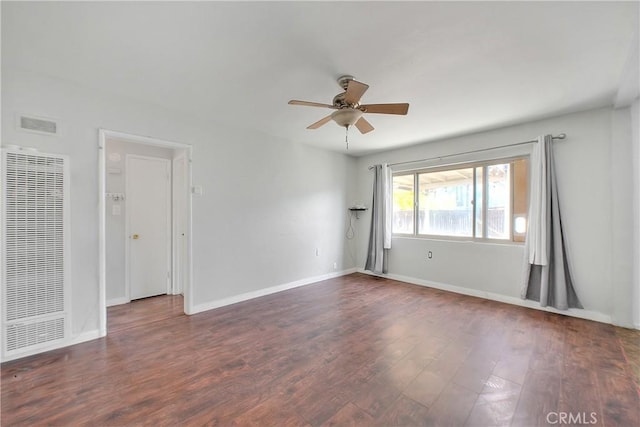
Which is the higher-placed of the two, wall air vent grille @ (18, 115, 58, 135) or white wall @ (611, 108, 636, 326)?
wall air vent grille @ (18, 115, 58, 135)

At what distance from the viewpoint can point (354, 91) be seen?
82.7 inches

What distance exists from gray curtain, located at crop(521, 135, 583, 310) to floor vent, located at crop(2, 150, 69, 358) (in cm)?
531

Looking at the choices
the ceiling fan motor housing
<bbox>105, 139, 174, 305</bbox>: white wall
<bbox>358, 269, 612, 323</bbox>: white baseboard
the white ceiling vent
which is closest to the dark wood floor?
<bbox>358, 269, 612, 323</bbox>: white baseboard

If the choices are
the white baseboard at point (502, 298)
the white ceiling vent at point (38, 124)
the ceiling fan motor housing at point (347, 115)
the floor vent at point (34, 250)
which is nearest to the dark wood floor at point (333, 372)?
the white baseboard at point (502, 298)

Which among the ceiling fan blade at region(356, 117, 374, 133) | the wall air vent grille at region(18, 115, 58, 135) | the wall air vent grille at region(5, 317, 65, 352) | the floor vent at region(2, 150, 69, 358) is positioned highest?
the ceiling fan blade at region(356, 117, 374, 133)

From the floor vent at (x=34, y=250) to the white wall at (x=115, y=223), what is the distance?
1319mm

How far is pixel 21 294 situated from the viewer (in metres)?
2.25

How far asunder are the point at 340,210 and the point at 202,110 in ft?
10.4

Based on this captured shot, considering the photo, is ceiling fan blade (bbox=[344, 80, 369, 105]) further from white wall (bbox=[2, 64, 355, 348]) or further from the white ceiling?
white wall (bbox=[2, 64, 355, 348])

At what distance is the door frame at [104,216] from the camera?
2691mm

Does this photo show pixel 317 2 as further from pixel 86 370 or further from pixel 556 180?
pixel 556 180

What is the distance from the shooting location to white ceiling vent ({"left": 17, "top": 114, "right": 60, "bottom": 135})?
2.32 metres

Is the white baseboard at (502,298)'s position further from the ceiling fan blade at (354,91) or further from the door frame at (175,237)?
the door frame at (175,237)

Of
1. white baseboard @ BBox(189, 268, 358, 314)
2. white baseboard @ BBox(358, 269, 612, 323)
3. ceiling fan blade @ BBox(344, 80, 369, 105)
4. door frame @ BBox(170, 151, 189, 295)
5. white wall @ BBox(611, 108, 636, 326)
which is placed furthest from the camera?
door frame @ BBox(170, 151, 189, 295)
